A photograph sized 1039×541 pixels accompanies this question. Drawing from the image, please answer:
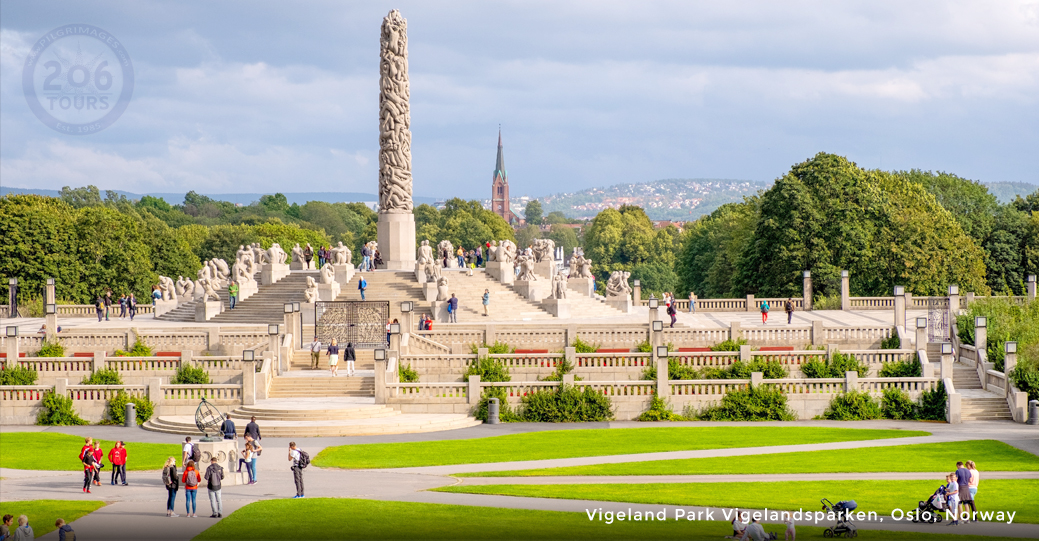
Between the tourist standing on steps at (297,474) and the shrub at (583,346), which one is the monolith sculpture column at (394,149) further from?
the tourist standing on steps at (297,474)

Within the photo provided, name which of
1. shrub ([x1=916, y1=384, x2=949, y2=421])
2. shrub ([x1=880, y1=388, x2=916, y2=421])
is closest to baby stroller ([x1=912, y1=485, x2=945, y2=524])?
shrub ([x1=880, y1=388, x2=916, y2=421])

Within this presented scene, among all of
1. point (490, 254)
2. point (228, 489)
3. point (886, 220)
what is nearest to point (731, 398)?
point (228, 489)

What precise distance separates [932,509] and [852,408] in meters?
17.3

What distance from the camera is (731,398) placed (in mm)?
43375

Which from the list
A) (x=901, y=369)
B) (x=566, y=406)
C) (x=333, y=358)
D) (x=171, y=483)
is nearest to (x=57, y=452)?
(x=171, y=483)

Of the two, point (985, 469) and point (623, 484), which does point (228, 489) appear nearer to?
point (623, 484)

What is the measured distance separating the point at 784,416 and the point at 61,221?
62116 millimetres

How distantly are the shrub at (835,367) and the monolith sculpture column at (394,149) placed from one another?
2797 centimetres

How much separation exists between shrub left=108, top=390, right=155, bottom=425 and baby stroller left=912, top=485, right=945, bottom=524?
26.1 m

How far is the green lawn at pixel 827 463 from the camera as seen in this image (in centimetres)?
3272

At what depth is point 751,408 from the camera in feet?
142

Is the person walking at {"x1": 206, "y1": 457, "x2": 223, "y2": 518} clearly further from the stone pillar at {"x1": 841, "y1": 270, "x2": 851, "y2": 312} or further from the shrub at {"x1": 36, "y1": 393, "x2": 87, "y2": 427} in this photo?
the stone pillar at {"x1": 841, "y1": 270, "x2": 851, "y2": 312}

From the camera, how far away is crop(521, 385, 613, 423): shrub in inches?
1692

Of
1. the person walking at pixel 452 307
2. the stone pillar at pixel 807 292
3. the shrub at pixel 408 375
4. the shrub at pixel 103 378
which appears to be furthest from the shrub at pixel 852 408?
the stone pillar at pixel 807 292
